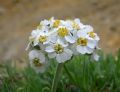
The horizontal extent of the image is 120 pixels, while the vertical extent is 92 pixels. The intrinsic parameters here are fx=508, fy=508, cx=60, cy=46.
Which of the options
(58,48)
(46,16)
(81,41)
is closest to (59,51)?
(58,48)

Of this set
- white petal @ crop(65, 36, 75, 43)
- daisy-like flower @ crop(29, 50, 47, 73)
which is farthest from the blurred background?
white petal @ crop(65, 36, 75, 43)

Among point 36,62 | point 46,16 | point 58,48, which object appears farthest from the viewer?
point 46,16

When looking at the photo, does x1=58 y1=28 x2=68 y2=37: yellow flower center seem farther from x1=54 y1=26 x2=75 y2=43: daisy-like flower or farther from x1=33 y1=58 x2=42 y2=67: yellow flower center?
x1=33 y1=58 x2=42 y2=67: yellow flower center

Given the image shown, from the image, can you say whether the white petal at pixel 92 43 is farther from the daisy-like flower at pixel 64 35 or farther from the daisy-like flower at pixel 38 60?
the daisy-like flower at pixel 38 60

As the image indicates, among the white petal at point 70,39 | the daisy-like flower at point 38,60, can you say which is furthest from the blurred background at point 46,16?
the white petal at point 70,39

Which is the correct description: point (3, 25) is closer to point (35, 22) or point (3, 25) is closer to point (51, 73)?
point (35, 22)

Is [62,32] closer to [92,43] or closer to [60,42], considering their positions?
[60,42]

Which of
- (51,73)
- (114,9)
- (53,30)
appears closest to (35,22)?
(114,9)
